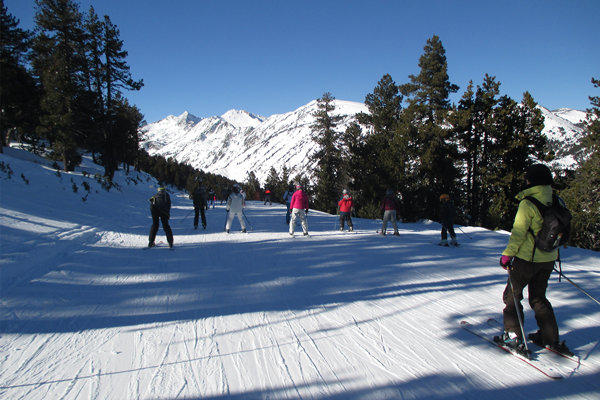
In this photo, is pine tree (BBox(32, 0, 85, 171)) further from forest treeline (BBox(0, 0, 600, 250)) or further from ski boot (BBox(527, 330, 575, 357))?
ski boot (BBox(527, 330, 575, 357))

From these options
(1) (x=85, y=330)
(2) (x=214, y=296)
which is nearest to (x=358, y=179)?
(2) (x=214, y=296)

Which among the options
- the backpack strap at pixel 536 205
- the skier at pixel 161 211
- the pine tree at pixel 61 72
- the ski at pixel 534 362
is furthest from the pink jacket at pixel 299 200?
the pine tree at pixel 61 72

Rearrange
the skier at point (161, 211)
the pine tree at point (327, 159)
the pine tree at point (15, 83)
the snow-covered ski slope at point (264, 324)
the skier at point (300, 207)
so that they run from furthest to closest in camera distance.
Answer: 1. the pine tree at point (327, 159)
2. the pine tree at point (15, 83)
3. the skier at point (300, 207)
4. the skier at point (161, 211)
5. the snow-covered ski slope at point (264, 324)

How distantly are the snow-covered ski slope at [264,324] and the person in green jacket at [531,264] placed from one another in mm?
247

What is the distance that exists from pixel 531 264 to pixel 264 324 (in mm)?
3204

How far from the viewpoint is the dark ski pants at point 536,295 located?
324 centimetres

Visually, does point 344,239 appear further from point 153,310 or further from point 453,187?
point 453,187

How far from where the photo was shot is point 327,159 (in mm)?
34250

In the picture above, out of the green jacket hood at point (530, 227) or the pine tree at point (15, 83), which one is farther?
the pine tree at point (15, 83)

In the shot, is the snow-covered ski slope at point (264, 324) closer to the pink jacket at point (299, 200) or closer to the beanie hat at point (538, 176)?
the beanie hat at point (538, 176)

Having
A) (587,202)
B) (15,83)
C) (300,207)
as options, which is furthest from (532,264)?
(15,83)

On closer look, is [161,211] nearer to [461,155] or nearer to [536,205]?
[536,205]

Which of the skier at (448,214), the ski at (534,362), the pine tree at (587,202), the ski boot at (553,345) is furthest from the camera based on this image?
the pine tree at (587,202)

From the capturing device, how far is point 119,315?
4.21m
